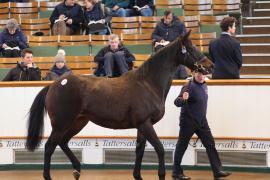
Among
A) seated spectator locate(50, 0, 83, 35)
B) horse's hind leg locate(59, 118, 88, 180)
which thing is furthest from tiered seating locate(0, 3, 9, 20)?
horse's hind leg locate(59, 118, 88, 180)

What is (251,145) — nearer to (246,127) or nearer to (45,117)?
(246,127)

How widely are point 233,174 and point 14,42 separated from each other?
235 inches

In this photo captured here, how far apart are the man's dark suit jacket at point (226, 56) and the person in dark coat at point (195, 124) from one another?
77 cm

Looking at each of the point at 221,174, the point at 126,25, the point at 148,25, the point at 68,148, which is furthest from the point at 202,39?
the point at 68,148

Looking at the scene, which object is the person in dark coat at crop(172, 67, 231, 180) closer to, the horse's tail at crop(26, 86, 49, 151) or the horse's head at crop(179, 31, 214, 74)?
the horse's head at crop(179, 31, 214, 74)

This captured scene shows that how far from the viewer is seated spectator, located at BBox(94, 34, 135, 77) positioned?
595 inches

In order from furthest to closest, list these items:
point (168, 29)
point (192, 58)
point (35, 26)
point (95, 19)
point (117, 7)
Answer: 1. point (117, 7)
2. point (35, 26)
3. point (95, 19)
4. point (168, 29)
5. point (192, 58)

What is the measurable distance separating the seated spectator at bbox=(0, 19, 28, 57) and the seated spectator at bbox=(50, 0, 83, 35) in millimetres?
1347

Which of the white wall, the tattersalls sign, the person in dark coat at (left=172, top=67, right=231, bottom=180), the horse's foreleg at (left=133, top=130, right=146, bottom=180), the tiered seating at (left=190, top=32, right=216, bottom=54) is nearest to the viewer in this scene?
the horse's foreleg at (left=133, top=130, right=146, bottom=180)

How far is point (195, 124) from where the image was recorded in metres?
12.9

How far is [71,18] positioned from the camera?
18.7 meters

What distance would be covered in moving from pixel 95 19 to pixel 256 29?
11.7 ft

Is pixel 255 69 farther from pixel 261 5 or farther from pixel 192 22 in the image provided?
pixel 261 5

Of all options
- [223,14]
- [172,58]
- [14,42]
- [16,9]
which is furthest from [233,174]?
[16,9]
